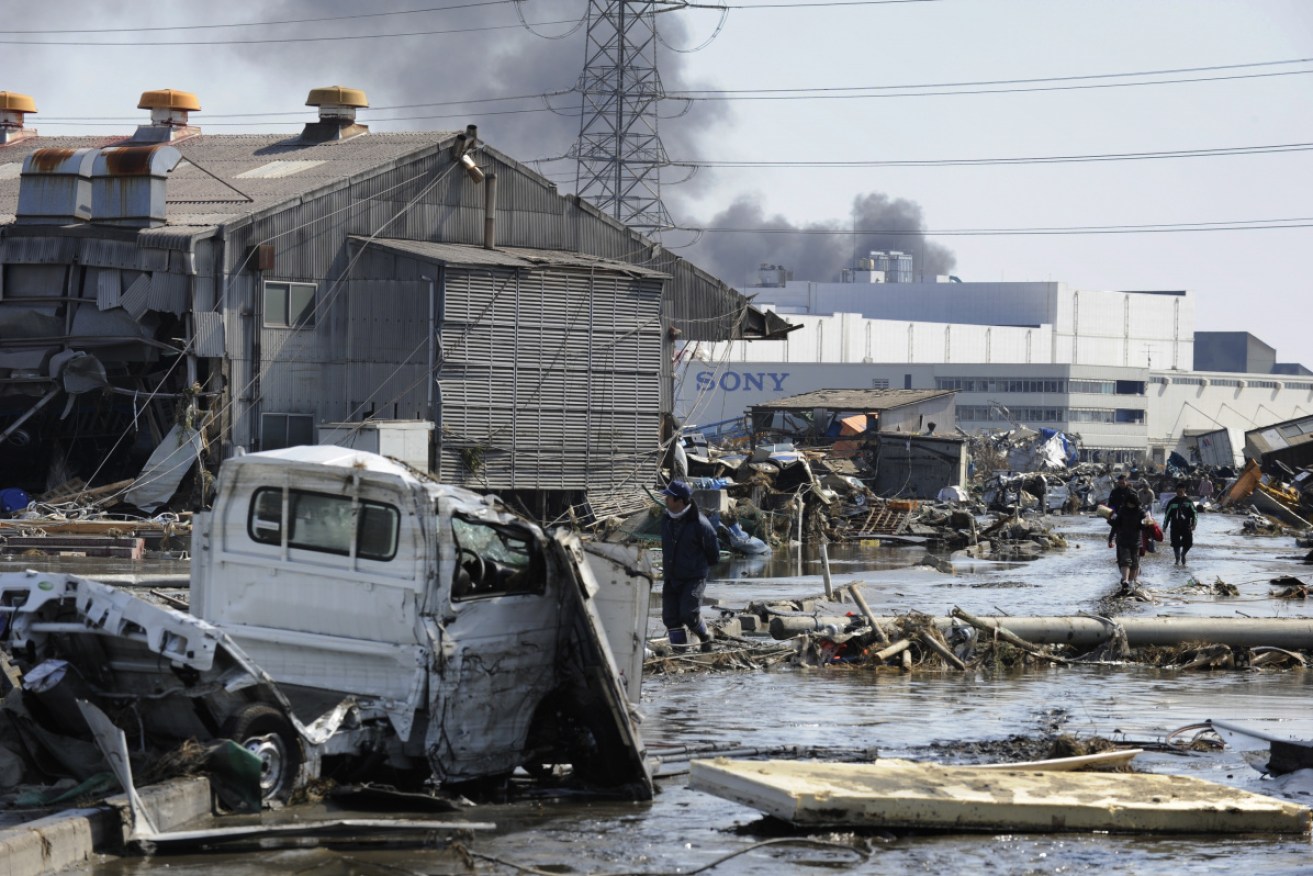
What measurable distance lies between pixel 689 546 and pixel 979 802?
6577 mm

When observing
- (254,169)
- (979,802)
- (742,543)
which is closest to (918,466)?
(742,543)

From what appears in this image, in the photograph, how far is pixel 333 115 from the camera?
133ft

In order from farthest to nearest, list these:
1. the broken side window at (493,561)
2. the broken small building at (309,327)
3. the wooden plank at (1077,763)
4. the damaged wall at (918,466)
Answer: the damaged wall at (918,466), the broken small building at (309,327), the wooden plank at (1077,763), the broken side window at (493,561)

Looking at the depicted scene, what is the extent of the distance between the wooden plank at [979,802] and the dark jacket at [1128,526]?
48.5 ft

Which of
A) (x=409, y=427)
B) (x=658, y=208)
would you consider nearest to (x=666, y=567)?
(x=409, y=427)

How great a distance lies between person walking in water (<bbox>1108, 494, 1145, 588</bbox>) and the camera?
2428cm

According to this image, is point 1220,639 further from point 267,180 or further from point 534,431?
point 267,180

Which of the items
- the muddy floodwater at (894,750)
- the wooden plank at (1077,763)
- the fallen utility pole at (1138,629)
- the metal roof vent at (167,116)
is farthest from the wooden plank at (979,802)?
the metal roof vent at (167,116)

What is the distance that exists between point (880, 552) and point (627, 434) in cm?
576

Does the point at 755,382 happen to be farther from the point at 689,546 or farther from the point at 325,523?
the point at 325,523

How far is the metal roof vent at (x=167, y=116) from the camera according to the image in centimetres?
4331

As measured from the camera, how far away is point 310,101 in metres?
40.9

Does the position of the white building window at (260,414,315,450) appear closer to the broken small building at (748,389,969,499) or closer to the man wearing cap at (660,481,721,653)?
the man wearing cap at (660,481,721,653)

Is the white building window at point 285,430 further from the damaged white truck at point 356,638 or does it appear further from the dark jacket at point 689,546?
the damaged white truck at point 356,638
